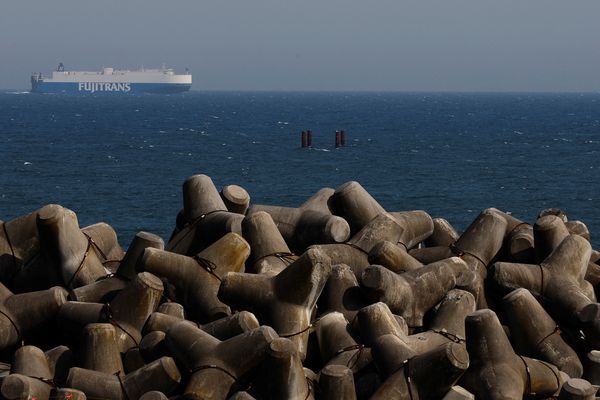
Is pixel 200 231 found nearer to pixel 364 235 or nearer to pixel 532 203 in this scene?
pixel 364 235

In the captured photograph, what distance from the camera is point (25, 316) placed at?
1034 cm

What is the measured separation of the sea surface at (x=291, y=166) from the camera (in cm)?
5400

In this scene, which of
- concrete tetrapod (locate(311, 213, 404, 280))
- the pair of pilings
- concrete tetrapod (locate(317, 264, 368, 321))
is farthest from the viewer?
the pair of pilings

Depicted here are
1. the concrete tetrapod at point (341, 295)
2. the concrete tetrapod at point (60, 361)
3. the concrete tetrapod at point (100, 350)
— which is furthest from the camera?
the concrete tetrapod at point (341, 295)

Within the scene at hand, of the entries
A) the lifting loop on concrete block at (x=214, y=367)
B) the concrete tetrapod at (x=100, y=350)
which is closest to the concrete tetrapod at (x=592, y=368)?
the lifting loop on concrete block at (x=214, y=367)

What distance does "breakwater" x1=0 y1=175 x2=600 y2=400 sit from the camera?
28.7 ft

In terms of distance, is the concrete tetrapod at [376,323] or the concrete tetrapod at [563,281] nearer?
the concrete tetrapod at [376,323]

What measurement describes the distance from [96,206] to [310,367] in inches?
1748

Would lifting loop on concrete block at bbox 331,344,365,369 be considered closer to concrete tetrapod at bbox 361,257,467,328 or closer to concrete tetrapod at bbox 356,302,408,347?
concrete tetrapod at bbox 356,302,408,347

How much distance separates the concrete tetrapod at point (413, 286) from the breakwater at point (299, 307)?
18 mm

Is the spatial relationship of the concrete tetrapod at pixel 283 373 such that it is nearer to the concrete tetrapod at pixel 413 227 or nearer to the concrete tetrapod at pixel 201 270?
the concrete tetrapod at pixel 201 270

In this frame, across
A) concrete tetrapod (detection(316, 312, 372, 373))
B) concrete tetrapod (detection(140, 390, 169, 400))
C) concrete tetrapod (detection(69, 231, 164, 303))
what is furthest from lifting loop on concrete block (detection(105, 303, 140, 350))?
concrete tetrapod (detection(316, 312, 372, 373))

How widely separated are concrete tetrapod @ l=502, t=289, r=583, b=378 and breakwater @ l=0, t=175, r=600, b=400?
1 cm

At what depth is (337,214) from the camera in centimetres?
1215
